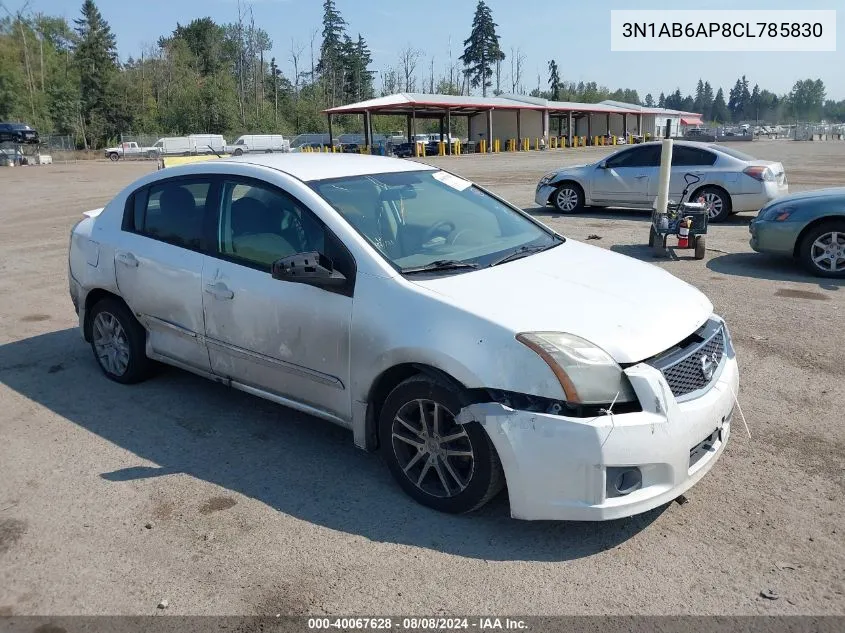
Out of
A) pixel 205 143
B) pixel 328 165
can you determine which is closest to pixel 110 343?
pixel 328 165

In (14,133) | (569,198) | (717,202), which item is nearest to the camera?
(717,202)

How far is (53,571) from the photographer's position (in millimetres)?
3211

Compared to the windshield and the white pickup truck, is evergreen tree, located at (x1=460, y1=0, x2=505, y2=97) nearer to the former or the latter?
the white pickup truck

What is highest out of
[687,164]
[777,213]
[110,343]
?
[687,164]

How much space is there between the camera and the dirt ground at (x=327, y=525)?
9.77 feet

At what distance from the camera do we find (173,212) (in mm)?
4973

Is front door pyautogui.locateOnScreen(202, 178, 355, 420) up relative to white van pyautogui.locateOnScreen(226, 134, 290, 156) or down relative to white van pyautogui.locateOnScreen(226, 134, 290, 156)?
down

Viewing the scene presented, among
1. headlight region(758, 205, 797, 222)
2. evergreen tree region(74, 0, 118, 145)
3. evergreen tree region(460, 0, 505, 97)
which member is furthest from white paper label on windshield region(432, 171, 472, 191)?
evergreen tree region(460, 0, 505, 97)

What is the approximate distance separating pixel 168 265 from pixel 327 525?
224cm

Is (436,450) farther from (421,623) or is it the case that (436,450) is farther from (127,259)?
(127,259)

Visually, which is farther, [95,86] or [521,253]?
[95,86]

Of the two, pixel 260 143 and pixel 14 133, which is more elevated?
pixel 14 133

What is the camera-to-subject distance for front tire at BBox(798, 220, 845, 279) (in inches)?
329

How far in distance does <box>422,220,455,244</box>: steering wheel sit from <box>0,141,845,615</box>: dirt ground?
52.6 inches
